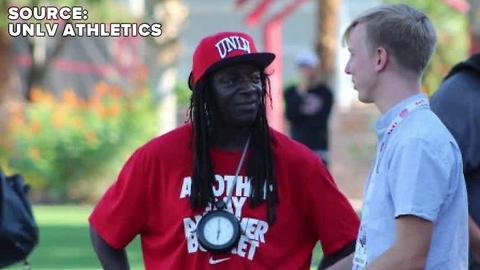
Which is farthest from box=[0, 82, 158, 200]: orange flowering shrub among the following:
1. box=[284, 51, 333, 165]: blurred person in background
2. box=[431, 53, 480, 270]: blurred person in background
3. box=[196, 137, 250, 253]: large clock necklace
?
box=[196, 137, 250, 253]: large clock necklace

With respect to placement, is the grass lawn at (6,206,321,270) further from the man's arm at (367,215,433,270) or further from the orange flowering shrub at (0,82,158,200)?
the man's arm at (367,215,433,270)

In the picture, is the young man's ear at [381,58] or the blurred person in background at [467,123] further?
the blurred person in background at [467,123]

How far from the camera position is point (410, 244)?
12.7ft

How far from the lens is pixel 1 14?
25.1 m

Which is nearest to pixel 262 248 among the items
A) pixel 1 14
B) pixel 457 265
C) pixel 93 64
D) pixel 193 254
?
pixel 193 254

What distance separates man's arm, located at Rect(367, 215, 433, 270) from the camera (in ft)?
12.7

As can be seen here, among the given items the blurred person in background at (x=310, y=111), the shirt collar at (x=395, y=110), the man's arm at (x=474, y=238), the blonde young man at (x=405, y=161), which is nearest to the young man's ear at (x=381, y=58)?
the blonde young man at (x=405, y=161)

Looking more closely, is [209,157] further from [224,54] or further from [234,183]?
[224,54]

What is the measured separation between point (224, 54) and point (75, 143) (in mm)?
18628

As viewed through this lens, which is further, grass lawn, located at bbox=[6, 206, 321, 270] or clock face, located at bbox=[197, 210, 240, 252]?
grass lawn, located at bbox=[6, 206, 321, 270]

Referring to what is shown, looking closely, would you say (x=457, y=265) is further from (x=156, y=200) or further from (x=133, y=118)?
(x=133, y=118)

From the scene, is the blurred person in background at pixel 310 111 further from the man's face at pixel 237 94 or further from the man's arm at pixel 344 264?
the man's arm at pixel 344 264

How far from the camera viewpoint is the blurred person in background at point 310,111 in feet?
55.2
